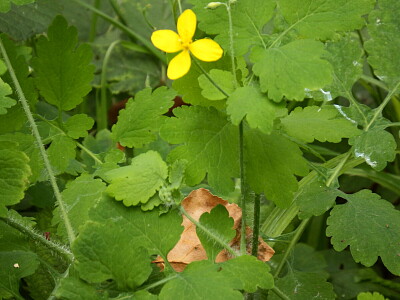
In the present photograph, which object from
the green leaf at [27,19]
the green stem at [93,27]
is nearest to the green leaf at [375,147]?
the green leaf at [27,19]

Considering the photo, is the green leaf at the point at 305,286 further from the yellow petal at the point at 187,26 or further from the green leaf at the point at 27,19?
the green leaf at the point at 27,19

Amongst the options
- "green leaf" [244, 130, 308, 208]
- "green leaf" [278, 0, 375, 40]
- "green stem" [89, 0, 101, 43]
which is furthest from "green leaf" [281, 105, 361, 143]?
"green stem" [89, 0, 101, 43]

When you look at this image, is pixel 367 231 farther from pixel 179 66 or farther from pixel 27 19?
pixel 27 19

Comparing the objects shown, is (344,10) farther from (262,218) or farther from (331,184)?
(262,218)

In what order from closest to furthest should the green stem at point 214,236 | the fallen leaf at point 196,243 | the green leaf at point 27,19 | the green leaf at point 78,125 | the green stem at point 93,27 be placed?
the green stem at point 214,236 → the fallen leaf at point 196,243 → the green leaf at point 78,125 → the green leaf at point 27,19 → the green stem at point 93,27

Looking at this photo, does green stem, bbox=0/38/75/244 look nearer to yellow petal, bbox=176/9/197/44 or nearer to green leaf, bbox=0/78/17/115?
green leaf, bbox=0/78/17/115

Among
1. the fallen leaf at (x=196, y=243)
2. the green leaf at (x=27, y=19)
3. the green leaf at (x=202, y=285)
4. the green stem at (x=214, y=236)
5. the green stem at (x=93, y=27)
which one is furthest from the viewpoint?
the green stem at (x=93, y=27)

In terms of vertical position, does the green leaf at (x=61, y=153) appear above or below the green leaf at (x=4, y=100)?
below

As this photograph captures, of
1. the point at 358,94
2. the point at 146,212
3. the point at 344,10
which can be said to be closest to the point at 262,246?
the point at 146,212
